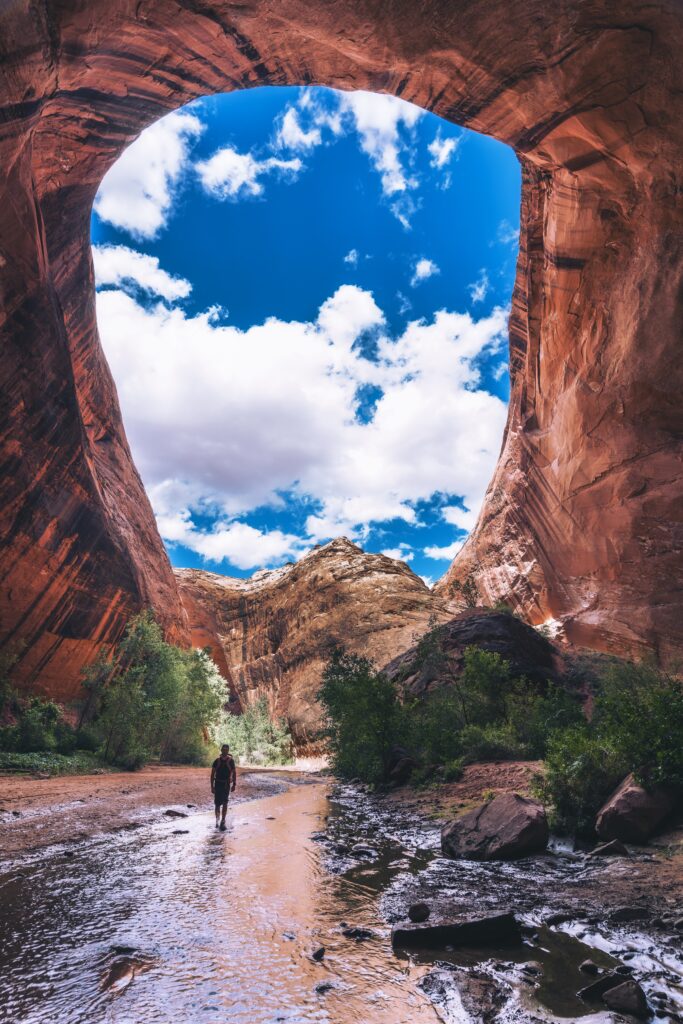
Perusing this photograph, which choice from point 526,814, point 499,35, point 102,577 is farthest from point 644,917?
point 102,577

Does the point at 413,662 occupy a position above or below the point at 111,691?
above

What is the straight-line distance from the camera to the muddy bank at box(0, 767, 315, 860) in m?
8.56

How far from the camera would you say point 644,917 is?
15.7ft

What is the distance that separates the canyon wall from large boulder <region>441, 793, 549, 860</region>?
18.6 m

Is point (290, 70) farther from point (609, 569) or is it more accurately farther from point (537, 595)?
point (537, 595)

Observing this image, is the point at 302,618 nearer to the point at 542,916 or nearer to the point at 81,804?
the point at 81,804

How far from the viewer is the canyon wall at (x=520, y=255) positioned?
15.8 metres

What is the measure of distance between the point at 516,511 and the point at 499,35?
76.0ft

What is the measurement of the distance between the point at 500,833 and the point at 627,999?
4654 millimetres

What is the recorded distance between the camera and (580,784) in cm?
834

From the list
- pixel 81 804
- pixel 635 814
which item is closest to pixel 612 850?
pixel 635 814

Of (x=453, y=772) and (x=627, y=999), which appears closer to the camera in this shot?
(x=627, y=999)

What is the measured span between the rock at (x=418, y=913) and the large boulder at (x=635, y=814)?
3942 millimetres

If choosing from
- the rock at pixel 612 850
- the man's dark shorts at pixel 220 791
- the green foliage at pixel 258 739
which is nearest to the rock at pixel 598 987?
the rock at pixel 612 850
